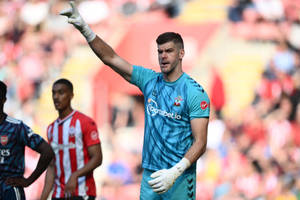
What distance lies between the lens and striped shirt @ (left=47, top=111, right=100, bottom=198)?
688 cm

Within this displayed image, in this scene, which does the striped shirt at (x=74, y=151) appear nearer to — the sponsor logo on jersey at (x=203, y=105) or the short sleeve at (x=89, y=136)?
the short sleeve at (x=89, y=136)

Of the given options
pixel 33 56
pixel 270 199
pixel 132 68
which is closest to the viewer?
pixel 132 68

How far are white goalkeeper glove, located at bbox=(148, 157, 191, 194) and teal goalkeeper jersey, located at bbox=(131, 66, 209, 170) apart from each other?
0.33 meters

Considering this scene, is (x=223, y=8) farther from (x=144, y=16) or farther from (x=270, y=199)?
(x=270, y=199)

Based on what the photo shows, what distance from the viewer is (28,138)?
19.0ft

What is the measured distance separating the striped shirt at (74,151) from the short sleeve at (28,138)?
3.26 ft

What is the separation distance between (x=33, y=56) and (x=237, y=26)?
4.29 meters

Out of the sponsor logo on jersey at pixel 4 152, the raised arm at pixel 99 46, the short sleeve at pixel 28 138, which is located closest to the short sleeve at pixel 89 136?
the short sleeve at pixel 28 138

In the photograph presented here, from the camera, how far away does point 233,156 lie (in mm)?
11352

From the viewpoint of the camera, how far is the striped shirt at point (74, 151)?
688 centimetres

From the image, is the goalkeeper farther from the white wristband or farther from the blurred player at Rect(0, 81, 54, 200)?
the blurred player at Rect(0, 81, 54, 200)

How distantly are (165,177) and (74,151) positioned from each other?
2.42 metres

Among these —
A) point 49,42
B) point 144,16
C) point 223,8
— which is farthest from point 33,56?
point 223,8

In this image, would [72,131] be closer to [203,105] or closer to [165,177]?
[203,105]
